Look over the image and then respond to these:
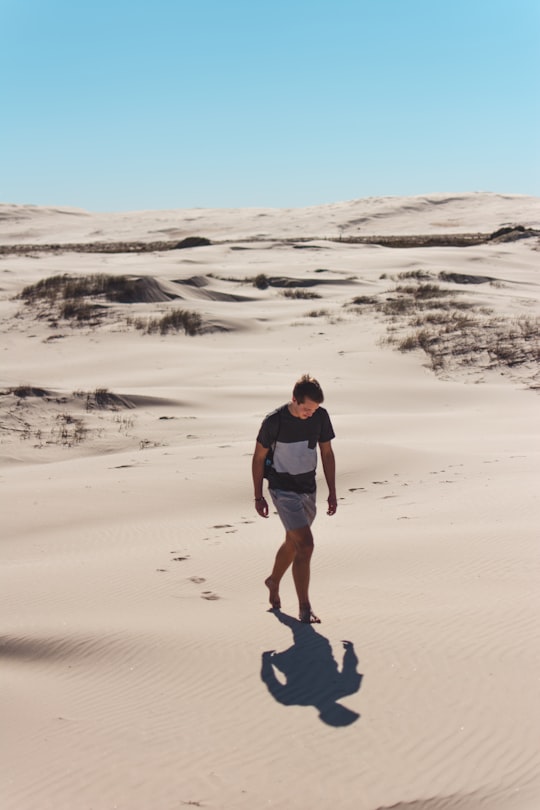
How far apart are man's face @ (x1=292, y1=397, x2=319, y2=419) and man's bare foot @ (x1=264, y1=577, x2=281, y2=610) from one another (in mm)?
1046

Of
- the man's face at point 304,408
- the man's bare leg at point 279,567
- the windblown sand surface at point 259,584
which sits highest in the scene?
the man's face at point 304,408

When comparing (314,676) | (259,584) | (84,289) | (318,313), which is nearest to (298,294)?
(318,313)

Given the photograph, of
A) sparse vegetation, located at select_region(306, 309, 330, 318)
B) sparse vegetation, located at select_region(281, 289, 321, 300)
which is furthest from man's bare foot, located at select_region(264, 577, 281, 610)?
Answer: sparse vegetation, located at select_region(281, 289, 321, 300)

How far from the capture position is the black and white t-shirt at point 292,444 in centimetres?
485

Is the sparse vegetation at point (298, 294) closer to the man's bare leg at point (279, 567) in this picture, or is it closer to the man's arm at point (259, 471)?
the man's bare leg at point (279, 567)

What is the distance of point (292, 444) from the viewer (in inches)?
192

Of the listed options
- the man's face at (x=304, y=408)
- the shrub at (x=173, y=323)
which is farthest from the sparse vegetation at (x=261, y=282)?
the man's face at (x=304, y=408)

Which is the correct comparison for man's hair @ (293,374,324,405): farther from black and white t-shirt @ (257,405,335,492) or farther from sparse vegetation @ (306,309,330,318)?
sparse vegetation @ (306,309,330,318)

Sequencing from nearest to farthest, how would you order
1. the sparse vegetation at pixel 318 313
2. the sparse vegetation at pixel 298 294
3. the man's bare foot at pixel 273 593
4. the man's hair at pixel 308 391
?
the man's hair at pixel 308 391, the man's bare foot at pixel 273 593, the sparse vegetation at pixel 318 313, the sparse vegetation at pixel 298 294

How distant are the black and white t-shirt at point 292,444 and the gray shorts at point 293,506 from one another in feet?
0.11

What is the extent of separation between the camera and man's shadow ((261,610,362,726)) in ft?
13.0

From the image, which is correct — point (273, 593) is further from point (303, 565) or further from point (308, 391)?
point (308, 391)

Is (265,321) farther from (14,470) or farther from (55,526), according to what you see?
(55,526)

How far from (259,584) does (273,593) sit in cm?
60
